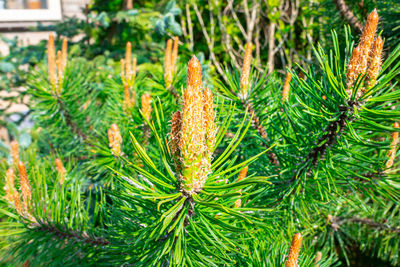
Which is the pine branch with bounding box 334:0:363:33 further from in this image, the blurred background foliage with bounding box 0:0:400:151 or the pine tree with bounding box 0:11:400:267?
the blurred background foliage with bounding box 0:0:400:151

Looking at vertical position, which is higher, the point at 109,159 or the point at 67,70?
the point at 67,70

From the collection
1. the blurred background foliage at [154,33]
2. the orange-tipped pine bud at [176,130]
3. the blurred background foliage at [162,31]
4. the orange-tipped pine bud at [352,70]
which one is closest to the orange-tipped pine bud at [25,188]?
the orange-tipped pine bud at [176,130]

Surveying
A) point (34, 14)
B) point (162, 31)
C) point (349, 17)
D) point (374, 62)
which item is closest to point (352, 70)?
point (374, 62)

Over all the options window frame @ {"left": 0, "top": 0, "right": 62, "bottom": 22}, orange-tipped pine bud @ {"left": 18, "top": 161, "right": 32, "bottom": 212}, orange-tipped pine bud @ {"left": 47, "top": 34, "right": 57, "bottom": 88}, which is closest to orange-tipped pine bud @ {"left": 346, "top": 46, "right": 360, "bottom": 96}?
orange-tipped pine bud @ {"left": 18, "top": 161, "right": 32, "bottom": 212}

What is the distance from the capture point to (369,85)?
19.1 inches

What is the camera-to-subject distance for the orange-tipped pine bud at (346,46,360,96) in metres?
0.47

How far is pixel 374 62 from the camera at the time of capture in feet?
1.53

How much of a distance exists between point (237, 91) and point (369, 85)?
0.32 meters

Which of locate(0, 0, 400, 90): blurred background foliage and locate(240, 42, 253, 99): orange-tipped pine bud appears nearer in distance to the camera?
locate(240, 42, 253, 99): orange-tipped pine bud

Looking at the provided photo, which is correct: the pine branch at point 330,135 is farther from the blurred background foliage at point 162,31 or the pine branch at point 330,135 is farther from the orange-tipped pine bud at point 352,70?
the blurred background foliage at point 162,31

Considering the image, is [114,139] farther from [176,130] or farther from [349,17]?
[349,17]

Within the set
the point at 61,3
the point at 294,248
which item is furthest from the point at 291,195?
the point at 61,3

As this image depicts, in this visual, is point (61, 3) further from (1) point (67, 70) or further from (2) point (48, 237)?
(2) point (48, 237)

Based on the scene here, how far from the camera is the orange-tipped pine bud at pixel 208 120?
40cm
